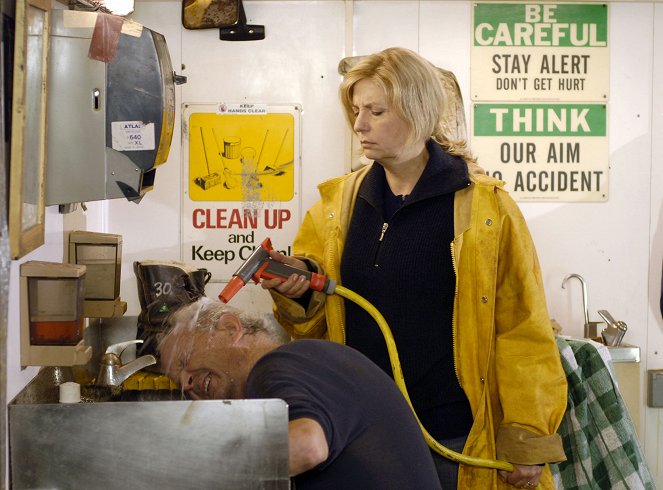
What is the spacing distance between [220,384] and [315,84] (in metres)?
1.81

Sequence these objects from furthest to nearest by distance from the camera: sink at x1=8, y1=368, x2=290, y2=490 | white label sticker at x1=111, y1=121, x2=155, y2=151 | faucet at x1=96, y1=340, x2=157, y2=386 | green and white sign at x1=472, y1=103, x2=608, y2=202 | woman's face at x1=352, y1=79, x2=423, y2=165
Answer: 1. green and white sign at x1=472, y1=103, x2=608, y2=202
2. woman's face at x1=352, y1=79, x2=423, y2=165
3. faucet at x1=96, y1=340, x2=157, y2=386
4. white label sticker at x1=111, y1=121, x2=155, y2=151
5. sink at x1=8, y1=368, x2=290, y2=490

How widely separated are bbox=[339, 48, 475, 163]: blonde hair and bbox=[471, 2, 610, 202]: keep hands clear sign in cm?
90

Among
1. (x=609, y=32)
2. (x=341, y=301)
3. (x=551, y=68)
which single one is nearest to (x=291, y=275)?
(x=341, y=301)

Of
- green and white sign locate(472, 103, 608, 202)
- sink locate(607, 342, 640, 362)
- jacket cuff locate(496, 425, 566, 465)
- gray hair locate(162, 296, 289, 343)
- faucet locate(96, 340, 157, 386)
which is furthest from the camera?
green and white sign locate(472, 103, 608, 202)

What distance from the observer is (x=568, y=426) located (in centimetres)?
289

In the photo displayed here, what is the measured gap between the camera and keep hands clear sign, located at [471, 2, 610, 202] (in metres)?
3.41

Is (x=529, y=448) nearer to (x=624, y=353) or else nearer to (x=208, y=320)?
(x=208, y=320)

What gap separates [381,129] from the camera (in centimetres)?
250

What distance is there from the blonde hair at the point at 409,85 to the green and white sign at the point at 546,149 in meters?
0.90

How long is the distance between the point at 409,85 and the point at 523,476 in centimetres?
112

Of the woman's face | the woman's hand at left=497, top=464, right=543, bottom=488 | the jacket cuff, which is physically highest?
the woman's face

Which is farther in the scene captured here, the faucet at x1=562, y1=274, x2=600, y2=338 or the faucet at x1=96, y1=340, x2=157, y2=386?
the faucet at x1=562, y1=274, x2=600, y2=338

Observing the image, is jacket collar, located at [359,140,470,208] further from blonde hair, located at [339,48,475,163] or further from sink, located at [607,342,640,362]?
sink, located at [607,342,640,362]

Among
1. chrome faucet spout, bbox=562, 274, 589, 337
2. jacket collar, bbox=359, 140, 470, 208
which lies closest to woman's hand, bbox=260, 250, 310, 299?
jacket collar, bbox=359, 140, 470, 208
